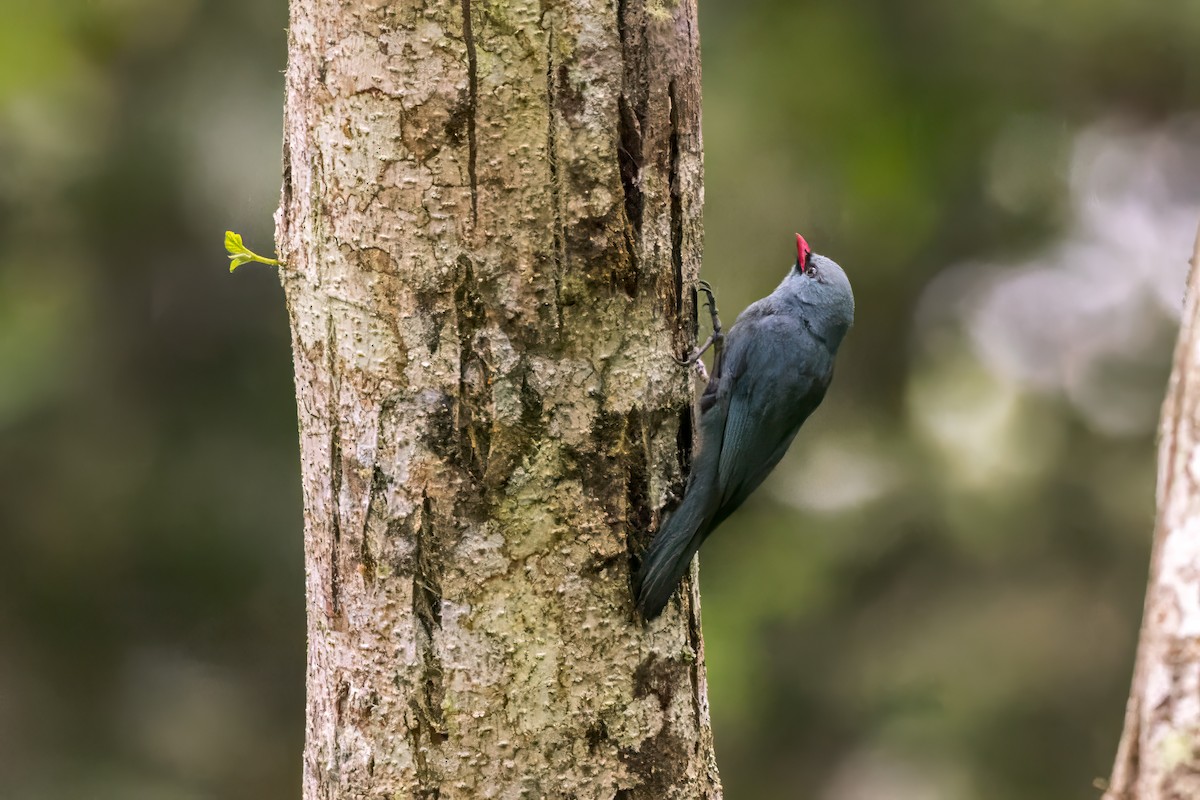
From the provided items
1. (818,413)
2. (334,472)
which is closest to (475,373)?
(334,472)

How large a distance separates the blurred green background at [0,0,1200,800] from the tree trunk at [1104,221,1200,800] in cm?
300

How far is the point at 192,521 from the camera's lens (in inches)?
173

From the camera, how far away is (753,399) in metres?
2.64

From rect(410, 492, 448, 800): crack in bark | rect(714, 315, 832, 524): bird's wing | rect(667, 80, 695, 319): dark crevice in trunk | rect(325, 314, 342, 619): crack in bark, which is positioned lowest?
rect(410, 492, 448, 800): crack in bark

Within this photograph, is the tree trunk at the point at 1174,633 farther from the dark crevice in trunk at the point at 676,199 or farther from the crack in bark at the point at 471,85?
the crack in bark at the point at 471,85

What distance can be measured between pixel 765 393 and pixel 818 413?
2.27m

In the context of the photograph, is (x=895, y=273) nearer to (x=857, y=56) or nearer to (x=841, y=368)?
(x=841, y=368)

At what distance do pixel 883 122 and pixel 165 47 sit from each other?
270cm

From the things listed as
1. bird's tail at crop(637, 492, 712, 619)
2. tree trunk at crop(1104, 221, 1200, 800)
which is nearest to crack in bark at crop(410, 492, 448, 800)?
bird's tail at crop(637, 492, 712, 619)

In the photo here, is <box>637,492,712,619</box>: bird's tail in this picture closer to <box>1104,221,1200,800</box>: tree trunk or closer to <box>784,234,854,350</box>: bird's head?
<box>1104,221,1200,800</box>: tree trunk

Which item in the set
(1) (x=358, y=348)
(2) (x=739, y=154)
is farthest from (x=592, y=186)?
(2) (x=739, y=154)

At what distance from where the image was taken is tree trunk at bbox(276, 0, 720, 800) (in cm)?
172

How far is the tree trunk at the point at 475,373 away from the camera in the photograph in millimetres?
1723

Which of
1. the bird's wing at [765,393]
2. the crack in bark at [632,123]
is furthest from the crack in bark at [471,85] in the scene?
the bird's wing at [765,393]
